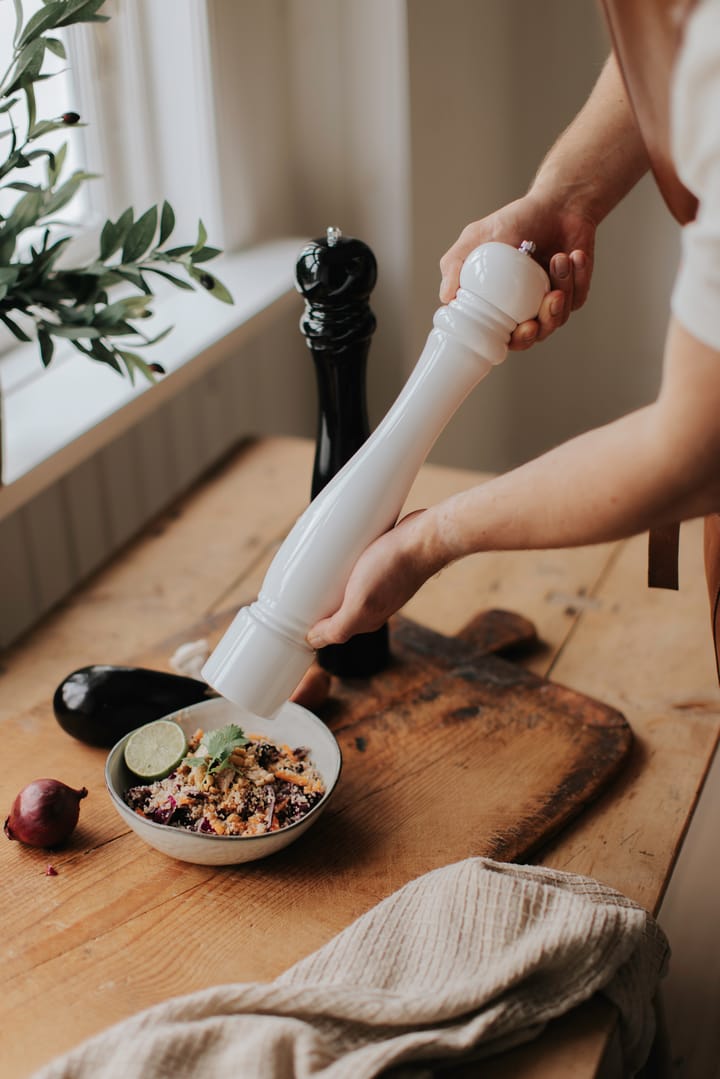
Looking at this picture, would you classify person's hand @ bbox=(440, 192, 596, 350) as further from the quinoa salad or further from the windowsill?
the windowsill

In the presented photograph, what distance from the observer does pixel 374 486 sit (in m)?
0.78

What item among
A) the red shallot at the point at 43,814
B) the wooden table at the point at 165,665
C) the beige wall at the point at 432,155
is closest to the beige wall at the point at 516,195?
the beige wall at the point at 432,155

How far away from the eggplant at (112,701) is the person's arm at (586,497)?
8.8 inches

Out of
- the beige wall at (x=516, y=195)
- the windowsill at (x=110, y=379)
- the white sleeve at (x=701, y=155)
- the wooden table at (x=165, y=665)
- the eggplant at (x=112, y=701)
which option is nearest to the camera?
the white sleeve at (x=701, y=155)

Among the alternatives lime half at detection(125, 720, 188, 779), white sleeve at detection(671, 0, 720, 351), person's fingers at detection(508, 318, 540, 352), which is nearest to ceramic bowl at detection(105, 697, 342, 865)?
lime half at detection(125, 720, 188, 779)

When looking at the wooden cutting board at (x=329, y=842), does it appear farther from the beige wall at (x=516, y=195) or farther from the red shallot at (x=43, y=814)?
the beige wall at (x=516, y=195)

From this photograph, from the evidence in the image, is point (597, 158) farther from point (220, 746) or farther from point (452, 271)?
point (220, 746)

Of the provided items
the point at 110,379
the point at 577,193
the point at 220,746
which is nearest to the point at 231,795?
the point at 220,746

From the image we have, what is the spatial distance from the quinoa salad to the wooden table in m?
0.04

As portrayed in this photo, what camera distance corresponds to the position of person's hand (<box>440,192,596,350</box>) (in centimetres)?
Result: 84

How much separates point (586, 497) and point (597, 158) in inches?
15.2

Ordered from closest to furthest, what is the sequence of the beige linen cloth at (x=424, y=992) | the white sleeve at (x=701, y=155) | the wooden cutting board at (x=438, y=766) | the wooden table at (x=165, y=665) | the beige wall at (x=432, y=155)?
1. the white sleeve at (x=701, y=155)
2. the beige linen cloth at (x=424, y=992)
3. the wooden table at (x=165, y=665)
4. the wooden cutting board at (x=438, y=766)
5. the beige wall at (x=432, y=155)

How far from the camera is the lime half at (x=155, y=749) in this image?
817 mm

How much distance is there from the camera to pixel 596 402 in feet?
8.16
